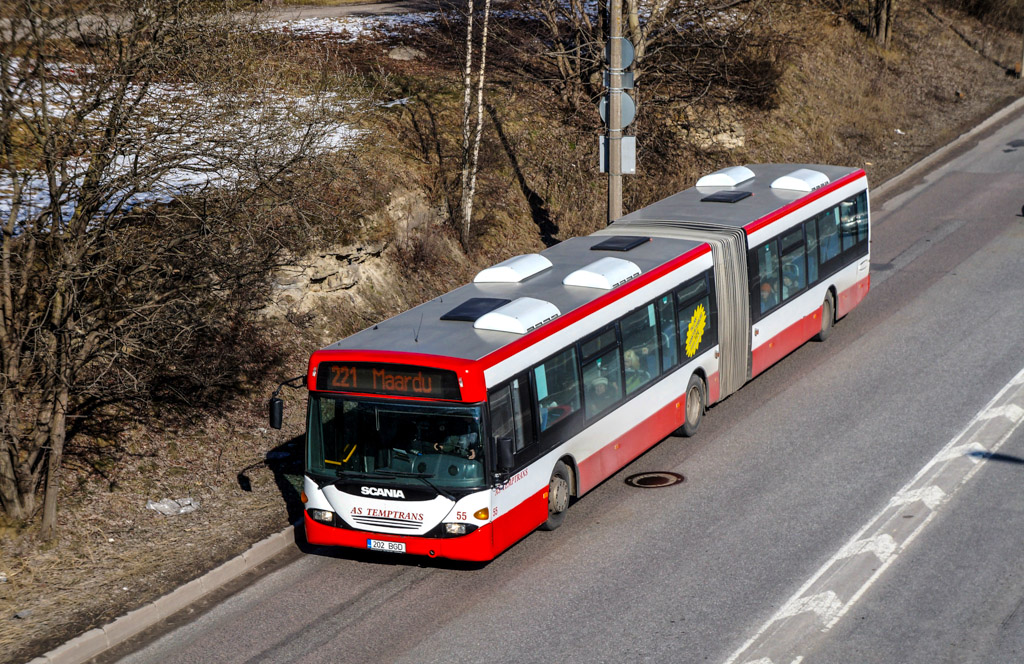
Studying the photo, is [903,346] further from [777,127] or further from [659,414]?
[777,127]

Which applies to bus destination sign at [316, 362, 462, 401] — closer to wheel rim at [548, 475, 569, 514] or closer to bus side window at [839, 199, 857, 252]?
wheel rim at [548, 475, 569, 514]

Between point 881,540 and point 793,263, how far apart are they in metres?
7.16

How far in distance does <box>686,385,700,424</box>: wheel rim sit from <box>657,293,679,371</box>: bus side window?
29.0 inches

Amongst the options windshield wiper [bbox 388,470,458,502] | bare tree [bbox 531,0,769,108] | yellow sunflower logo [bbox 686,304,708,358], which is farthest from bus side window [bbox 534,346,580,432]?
bare tree [bbox 531,0,769,108]

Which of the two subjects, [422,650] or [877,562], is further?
[877,562]

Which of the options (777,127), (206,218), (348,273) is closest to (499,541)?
(206,218)

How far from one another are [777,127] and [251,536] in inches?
918

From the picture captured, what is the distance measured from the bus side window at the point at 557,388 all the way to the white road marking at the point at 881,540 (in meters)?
3.35

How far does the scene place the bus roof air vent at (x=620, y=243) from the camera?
1642 cm

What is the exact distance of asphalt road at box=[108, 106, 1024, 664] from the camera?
10803mm

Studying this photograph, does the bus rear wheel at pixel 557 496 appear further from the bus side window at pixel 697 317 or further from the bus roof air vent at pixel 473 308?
the bus side window at pixel 697 317

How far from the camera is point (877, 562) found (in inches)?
477

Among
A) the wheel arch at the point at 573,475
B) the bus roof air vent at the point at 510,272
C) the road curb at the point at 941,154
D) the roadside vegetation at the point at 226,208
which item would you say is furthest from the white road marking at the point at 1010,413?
the road curb at the point at 941,154

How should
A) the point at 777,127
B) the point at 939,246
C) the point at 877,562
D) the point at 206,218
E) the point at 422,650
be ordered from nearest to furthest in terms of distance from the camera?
the point at 422,650
the point at 877,562
the point at 206,218
the point at 939,246
the point at 777,127
